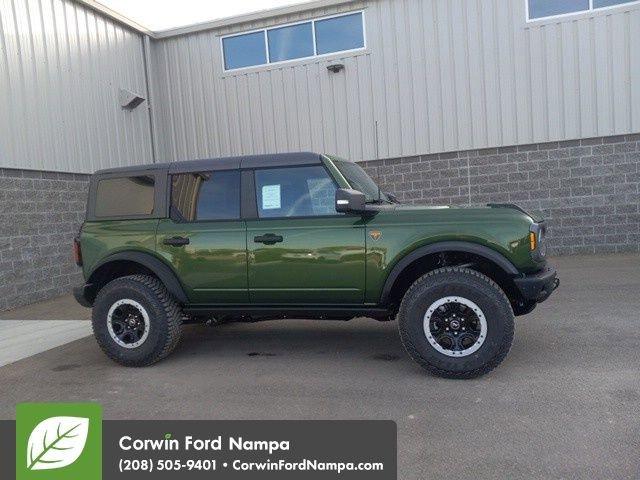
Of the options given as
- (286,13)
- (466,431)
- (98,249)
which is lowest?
(466,431)

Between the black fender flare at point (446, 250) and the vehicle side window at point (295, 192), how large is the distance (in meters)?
0.75

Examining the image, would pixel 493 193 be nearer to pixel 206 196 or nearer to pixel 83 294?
pixel 206 196

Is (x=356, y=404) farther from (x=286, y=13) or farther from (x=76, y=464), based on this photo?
(x=286, y=13)

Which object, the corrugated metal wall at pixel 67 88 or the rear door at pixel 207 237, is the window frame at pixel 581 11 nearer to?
the rear door at pixel 207 237

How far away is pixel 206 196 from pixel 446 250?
2.22 meters

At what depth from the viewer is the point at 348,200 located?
4160 mm

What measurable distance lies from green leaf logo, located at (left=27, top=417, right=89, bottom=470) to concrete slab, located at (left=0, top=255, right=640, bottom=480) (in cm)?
43

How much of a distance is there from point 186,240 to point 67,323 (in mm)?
3450

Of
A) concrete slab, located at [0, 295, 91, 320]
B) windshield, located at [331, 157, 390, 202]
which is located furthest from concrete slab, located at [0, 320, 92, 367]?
windshield, located at [331, 157, 390, 202]

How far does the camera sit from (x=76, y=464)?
3.00m

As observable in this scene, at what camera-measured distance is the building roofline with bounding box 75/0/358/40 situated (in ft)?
35.9

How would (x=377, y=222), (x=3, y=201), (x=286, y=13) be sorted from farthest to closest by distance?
(x=286, y=13)
(x=3, y=201)
(x=377, y=222)

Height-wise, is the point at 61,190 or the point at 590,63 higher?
the point at 590,63

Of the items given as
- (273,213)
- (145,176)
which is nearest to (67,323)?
(145,176)
